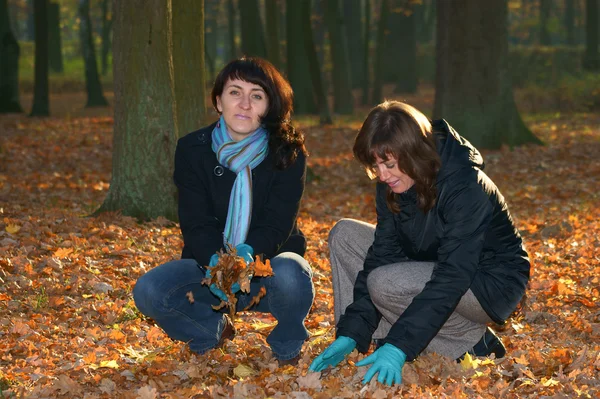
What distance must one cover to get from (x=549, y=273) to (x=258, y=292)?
9.77ft

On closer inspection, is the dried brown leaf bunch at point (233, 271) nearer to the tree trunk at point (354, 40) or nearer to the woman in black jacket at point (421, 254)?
the woman in black jacket at point (421, 254)

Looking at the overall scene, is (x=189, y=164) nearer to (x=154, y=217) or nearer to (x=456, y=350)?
(x=456, y=350)

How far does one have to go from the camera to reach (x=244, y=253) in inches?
148

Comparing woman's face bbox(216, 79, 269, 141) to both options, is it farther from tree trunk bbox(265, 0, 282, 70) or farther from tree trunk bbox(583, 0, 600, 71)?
tree trunk bbox(583, 0, 600, 71)

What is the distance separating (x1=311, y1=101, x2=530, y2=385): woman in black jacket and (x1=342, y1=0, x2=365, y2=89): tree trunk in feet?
86.5

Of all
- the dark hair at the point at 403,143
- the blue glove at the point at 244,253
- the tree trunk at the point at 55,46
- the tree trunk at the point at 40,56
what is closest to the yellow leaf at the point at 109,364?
the blue glove at the point at 244,253

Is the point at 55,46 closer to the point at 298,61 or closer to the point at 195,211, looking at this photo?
the point at 298,61

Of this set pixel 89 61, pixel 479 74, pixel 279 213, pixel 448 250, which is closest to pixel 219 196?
pixel 279 213

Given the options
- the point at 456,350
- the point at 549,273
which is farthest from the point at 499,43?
the point at 456,350

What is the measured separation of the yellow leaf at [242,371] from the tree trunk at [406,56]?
26661 millimetres

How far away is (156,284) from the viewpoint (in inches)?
150

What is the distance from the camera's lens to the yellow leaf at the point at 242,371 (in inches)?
149

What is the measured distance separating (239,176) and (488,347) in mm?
1587

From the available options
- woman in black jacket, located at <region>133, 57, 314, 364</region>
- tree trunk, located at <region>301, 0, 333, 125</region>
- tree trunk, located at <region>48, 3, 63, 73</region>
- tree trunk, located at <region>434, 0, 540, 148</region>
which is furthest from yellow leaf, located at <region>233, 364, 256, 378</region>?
tree trunk, located at <region>48, 3, 63, 73</region>
